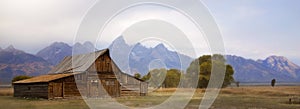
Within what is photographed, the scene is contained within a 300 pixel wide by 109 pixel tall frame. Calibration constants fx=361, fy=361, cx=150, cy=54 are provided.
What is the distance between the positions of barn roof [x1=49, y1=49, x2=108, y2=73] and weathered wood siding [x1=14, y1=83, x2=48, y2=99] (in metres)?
7.12

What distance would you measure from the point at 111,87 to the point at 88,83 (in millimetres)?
4643

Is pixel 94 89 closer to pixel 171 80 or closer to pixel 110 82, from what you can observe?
pixel 110 82

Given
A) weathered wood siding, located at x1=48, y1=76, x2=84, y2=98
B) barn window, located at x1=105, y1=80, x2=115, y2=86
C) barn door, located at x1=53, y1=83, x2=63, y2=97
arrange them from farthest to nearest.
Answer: barn window, located at x1=105, y1=80, x2=115, y2=86 → barn door, located at x1=53, y1=83, x2=63, y2=97 → weathered wood siding, located at x1=48, y1=76, x2=84, y2=98

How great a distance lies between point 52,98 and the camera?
5672 centimetres

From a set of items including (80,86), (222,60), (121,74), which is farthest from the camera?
(222,60)

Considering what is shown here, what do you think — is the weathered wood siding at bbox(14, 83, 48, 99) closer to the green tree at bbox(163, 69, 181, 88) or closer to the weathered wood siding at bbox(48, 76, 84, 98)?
the weathered wood siding at bbox(48, 76, 84, 98)

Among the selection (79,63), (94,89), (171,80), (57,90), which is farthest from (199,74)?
(57,90)

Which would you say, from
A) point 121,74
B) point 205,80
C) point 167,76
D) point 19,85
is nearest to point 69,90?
point 121,74

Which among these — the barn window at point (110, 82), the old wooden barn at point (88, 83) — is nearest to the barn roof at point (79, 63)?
the old wooden barn at point (88, 83)

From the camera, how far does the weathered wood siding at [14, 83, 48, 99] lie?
5781 centimetres

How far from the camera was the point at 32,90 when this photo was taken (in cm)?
6244

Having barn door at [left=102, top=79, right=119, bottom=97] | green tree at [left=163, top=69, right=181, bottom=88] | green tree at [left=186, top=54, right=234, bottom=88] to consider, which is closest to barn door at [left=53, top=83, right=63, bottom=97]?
barn door at [left=102, top=79, right=119, bottom=97]

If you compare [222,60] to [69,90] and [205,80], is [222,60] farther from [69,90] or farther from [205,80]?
[69,90]

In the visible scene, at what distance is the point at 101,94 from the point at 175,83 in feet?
197
